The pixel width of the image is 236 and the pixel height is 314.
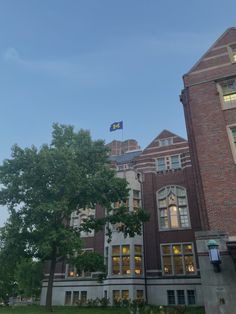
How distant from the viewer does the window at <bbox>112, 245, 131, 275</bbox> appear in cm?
2857

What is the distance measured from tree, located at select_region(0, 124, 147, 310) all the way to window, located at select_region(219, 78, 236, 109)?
11.8 m

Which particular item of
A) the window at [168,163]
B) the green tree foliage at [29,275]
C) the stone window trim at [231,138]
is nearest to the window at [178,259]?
the window at [168,163]

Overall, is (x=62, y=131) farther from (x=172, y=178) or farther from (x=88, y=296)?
(x=88, y=296)

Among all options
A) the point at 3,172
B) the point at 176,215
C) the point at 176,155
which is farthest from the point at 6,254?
the point at 176,155

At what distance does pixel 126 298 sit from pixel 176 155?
16.3m

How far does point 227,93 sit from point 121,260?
1957cm

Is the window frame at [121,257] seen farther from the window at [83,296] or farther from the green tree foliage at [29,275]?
the green tree foliage at [29,275]

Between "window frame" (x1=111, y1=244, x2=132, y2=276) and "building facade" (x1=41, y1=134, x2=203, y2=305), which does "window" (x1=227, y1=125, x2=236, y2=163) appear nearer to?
"building facade" (x1=41, y1=134, x2=203, y2=305)

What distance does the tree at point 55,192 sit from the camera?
2116 cm

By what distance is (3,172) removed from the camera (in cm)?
2325

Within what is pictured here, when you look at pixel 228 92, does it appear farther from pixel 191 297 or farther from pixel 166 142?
pixel 191 297

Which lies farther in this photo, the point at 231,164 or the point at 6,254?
the point at 6,254

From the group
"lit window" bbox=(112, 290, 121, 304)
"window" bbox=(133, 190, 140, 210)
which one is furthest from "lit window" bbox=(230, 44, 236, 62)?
"lit window" bbox=(112, 290, 121, 304)

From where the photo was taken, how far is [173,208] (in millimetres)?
31312
